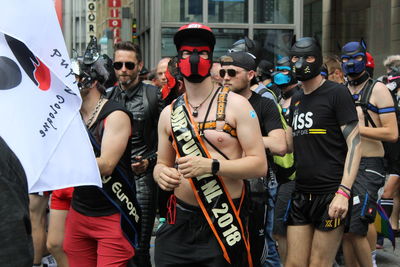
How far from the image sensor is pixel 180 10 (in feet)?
57.0

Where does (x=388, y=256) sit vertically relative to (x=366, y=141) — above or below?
below

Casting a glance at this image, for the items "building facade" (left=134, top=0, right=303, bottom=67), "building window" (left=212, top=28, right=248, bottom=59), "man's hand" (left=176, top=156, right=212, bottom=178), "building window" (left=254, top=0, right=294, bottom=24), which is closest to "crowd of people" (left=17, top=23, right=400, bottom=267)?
"man's hand" (left=176, top=156, right=212, bottom=178)

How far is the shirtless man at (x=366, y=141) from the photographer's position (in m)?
5.99

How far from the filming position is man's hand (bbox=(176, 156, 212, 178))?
3.98m

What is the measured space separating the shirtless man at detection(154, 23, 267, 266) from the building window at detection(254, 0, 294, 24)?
13.5 metres

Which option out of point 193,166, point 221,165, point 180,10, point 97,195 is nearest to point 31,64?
point 193,166

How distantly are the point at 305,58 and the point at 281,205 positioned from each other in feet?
5.77

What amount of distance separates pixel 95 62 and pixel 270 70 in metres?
4.99

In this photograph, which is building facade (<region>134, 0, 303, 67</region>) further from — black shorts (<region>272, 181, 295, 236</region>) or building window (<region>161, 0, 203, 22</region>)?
black shorts (<region>272, 181, 295, 236</region>)

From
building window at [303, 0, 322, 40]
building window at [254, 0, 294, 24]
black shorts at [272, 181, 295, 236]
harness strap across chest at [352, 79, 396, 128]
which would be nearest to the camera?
harness strap across chest at [352, 79, 396, 128]

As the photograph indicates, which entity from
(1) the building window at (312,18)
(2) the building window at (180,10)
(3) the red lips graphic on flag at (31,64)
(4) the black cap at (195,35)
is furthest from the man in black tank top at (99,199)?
(1) the building window at (312,18)

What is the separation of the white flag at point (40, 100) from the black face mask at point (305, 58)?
2.26m

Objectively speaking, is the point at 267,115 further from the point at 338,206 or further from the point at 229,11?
the point at 229,11

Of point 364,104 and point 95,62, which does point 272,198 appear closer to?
point 364,104
